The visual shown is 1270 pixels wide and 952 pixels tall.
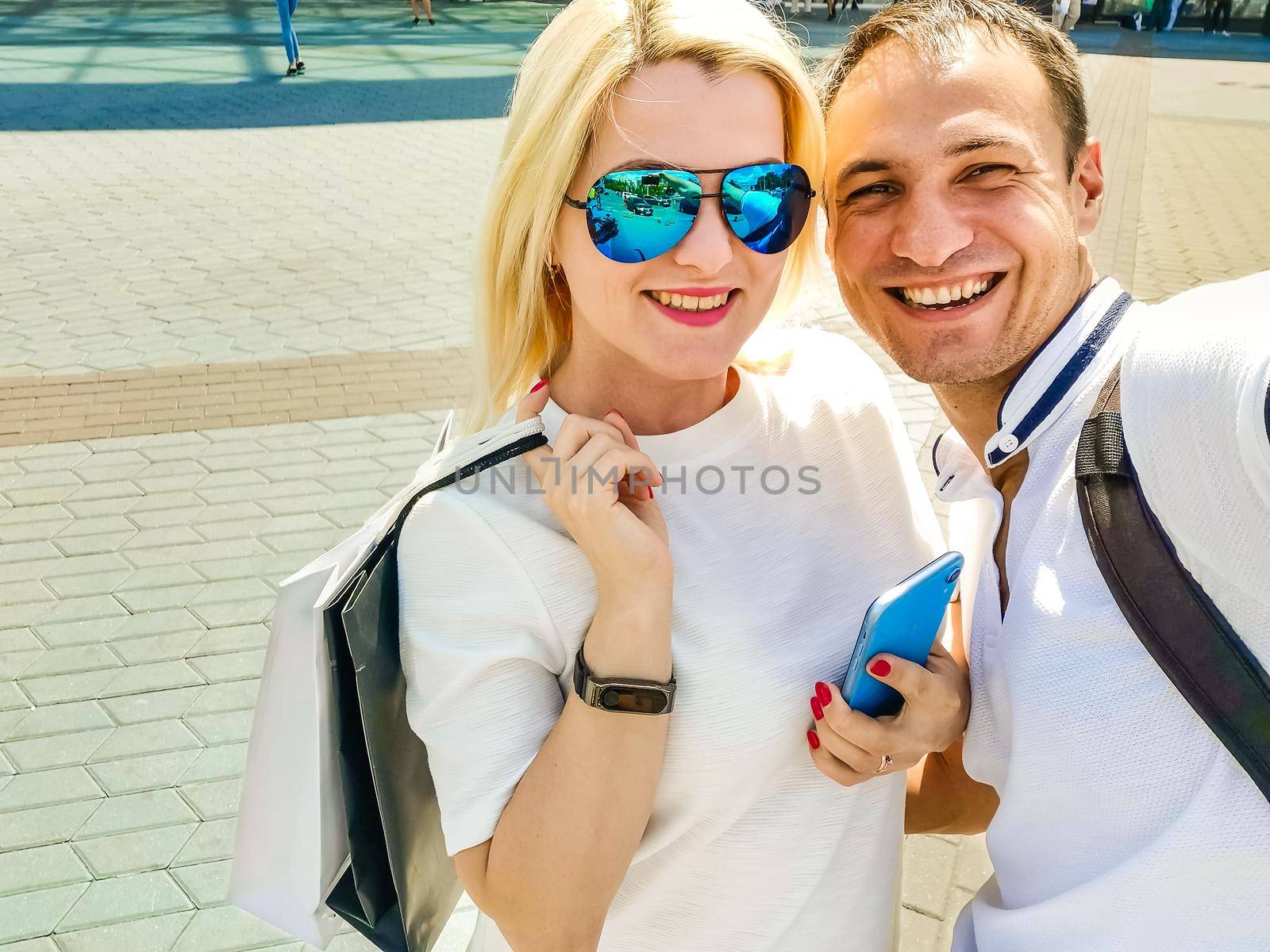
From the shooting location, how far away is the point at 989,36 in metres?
1.70

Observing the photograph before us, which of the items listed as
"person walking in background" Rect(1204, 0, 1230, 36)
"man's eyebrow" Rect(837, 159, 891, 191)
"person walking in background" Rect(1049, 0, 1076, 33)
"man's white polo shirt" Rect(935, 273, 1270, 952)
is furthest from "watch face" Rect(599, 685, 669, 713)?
"person walking in background" Rect(1204, 0, 1230, 36)

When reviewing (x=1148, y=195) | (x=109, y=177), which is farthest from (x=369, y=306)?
(x=1148, y=195)

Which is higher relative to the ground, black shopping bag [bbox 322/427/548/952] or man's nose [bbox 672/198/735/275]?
man's nose [bbox 672/198/735/275]

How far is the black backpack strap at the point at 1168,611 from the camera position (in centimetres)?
111

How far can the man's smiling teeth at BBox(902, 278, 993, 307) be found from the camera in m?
1.67

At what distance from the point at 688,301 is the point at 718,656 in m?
0.54

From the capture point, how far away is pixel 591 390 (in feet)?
5.59

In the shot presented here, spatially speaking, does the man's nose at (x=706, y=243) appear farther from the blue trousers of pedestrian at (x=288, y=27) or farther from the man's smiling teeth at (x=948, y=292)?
the blue trousers of pedestrian at (x=288, y=27)

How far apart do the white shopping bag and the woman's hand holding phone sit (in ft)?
1.96

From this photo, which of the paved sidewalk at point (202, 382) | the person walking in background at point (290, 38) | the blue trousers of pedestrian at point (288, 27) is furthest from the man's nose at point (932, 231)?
the person walking in background at point (290, 38)

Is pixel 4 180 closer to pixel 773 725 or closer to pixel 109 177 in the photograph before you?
pixel 109 177

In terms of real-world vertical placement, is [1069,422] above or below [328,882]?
above

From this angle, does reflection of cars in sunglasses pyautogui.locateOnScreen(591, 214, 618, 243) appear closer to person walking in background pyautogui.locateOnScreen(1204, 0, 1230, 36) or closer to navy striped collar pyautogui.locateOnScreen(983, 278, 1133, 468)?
navy striped collar pyautogui.locateOnScreen(983, 278, 1133, 468)

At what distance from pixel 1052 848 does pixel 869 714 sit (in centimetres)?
29
